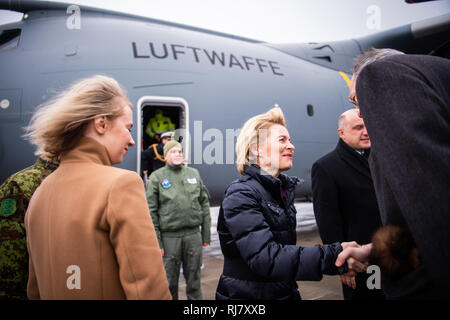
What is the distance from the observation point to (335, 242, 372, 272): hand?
112cm

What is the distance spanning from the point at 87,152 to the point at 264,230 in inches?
32.1

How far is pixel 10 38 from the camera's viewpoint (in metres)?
4.41

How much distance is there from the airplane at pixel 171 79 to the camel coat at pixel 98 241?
137 inches

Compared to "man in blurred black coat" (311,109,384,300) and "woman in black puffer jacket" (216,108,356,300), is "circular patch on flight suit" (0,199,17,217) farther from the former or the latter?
"man in blurred black coat" (311,109,384,300)

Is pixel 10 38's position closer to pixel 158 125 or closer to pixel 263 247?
pixel 158 125

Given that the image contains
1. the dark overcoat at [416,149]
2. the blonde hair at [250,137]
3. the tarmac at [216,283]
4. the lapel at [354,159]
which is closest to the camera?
the dark overcoat at [416,149]

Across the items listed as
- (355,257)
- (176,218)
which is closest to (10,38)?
(176,218)

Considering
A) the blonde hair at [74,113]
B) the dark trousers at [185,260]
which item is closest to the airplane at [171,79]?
the dark trousers at [185,260]

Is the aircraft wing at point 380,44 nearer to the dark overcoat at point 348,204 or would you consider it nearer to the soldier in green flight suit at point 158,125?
the soldier in green flight suit at point 158,125

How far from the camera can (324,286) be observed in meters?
3.84

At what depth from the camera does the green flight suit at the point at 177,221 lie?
3201mm

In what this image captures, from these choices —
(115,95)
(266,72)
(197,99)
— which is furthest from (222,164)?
(115,95)
